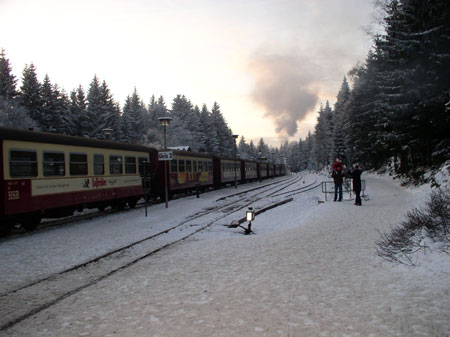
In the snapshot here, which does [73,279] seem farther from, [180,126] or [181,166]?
[180,126]

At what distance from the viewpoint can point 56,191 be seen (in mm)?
11906

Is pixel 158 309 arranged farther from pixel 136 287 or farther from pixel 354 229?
pixel 354 229

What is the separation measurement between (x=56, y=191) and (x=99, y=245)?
169 inches

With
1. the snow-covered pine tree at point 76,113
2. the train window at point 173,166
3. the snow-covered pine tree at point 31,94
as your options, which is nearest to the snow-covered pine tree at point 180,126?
the snow-covered pine tree at point 76,113

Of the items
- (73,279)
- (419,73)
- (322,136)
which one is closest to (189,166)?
(419,73)

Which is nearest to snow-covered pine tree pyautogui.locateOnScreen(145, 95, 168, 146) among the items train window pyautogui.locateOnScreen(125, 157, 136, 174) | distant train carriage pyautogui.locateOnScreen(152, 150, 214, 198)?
distant train carriage pyautogui.locateOnScreen(152, 150, 214, 198)

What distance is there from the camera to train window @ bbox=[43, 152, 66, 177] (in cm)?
1154

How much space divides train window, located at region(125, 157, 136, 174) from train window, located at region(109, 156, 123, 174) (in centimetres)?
51

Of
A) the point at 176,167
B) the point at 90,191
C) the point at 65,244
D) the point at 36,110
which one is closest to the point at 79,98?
the point at 36,110

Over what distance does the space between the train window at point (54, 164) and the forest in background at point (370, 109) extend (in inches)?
678

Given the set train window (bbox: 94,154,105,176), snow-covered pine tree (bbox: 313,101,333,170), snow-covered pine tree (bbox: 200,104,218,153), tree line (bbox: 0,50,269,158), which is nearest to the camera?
train window (bbox: 94,154,105,176)

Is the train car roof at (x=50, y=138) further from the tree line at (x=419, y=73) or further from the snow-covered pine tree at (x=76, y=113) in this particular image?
the snow-covered pine tree at (x=76, y=113)

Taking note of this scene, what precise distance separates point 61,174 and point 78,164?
100 centimetres

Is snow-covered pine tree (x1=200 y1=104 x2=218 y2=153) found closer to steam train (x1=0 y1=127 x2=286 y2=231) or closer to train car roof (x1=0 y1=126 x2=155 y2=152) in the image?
steam train (x1=0 y1=127 x2=286 y2=231)
